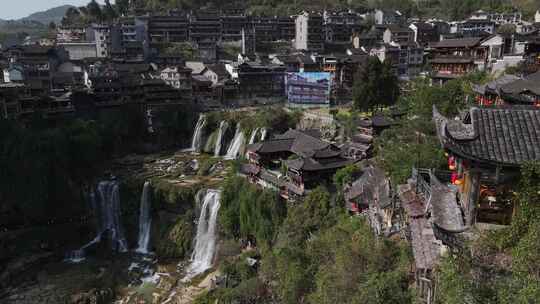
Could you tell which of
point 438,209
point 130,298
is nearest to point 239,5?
point 130,298

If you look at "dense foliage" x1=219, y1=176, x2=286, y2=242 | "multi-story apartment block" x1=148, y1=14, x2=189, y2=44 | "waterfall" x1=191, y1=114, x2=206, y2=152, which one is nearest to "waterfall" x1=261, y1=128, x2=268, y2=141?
"waterfall" x1=191, y1=114, x2=206, y2=152

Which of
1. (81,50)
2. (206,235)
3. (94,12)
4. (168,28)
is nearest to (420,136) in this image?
(206,235)

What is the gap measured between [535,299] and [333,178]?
2713 centimetres

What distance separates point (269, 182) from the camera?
3897cm

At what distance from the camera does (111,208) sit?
152 feet

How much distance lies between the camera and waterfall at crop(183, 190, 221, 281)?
125 ft

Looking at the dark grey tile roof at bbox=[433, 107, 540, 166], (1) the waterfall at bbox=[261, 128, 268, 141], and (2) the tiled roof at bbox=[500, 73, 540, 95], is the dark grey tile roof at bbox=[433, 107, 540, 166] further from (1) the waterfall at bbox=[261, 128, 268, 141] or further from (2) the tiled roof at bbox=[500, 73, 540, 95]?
(1) the waterfall at bbox=[261, 128, 268, 141]

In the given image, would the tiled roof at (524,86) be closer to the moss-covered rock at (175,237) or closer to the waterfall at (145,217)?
the moss-covered rock at (175,237)

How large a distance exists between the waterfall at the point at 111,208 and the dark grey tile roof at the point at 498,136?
1585 inches

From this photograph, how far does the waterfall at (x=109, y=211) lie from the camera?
44062 mm

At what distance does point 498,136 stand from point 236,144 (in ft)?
149

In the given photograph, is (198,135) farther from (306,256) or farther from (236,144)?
(306,256)

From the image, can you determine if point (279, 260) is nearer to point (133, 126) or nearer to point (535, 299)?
point (535, 299)

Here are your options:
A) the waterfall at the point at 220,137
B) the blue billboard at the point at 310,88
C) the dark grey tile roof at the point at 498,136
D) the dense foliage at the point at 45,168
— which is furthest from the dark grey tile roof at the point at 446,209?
the blue billboard at the point at 310,88
